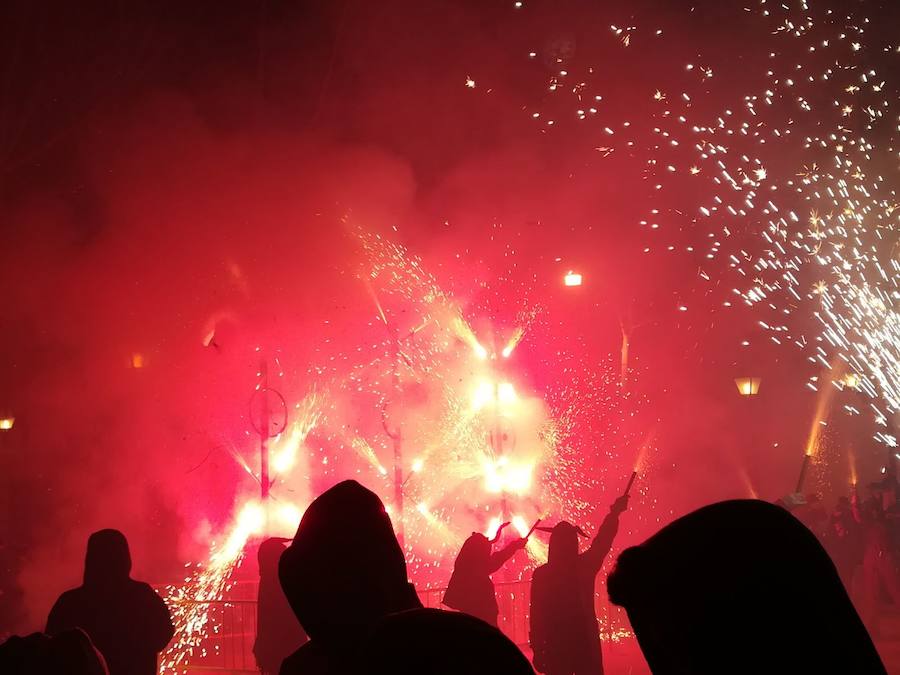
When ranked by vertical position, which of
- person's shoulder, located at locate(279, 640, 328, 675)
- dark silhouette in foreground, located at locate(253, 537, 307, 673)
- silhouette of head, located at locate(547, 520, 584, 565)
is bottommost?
dark silhouette in foreground, located at locate(253, 537, 307, 673)

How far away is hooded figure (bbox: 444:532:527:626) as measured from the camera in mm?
6715

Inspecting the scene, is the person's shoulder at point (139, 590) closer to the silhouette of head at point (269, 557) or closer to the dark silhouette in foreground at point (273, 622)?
the dark silhouette in foreground at point (273, 622)

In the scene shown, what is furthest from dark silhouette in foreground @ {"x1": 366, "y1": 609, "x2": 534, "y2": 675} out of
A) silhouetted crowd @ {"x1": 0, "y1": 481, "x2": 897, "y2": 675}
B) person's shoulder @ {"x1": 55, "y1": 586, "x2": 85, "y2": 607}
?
person's shoulder @ {"x1": 55, "y1": 586, "x2": 85, "y2": 607}

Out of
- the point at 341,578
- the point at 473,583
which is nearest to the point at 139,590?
the point at 341,578

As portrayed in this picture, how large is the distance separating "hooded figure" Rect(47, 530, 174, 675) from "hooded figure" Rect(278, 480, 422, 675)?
2114 mm

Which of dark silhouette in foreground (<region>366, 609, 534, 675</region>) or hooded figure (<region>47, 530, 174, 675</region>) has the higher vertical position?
dark silhouette in foreground (<region>366, 609, 534, 675</region>)

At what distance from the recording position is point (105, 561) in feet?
14.6

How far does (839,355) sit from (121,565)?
2313 cm

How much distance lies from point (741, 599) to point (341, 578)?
1433mm

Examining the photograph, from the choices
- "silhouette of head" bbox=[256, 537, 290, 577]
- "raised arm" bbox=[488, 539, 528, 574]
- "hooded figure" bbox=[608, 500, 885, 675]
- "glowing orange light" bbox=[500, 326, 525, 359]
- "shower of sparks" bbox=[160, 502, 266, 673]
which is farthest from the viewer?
"glowing orange light" bbox=[500, 326, 525, 359]

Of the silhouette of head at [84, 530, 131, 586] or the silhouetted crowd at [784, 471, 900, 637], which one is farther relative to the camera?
the silhouetted crowd at [784, 471, 900, 637]

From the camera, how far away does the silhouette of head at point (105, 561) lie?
4426 mm

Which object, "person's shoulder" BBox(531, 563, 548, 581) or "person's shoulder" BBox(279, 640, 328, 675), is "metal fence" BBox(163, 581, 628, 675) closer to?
"person's shoulder" BBox(531, 563, 548, 581)

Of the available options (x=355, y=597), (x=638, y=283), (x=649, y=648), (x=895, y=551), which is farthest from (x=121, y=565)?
(x=638, y=283)
